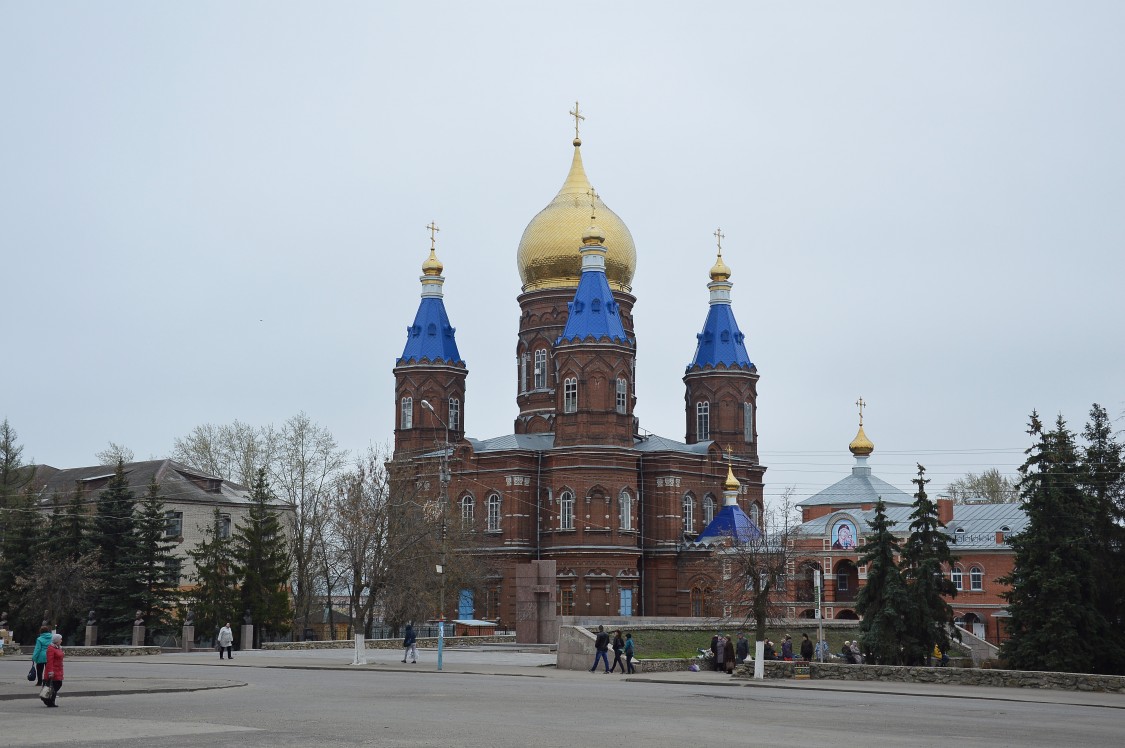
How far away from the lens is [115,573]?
150 ft

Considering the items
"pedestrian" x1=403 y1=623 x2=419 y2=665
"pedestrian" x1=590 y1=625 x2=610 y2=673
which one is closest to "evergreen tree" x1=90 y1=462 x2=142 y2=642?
"pedestrian" x1=403 y1=623 x2=419 y2=665

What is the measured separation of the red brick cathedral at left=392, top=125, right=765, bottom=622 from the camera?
59.6m

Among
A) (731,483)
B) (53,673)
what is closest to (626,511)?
(731,483)

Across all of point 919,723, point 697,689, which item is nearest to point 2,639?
point 697,689

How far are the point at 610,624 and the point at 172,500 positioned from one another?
934 inches

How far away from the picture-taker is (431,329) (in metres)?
69.1

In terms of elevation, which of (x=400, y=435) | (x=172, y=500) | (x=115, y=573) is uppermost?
(x=400, y=435)

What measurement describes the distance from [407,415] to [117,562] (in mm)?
23923

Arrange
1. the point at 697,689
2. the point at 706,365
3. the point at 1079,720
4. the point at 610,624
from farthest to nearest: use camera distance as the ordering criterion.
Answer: the point at 706,365 → the point at 610,624 → the point at 697,689 → the point at 1079,720

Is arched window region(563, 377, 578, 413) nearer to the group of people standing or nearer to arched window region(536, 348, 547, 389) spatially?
arched window region(536, 348, 547, 389)

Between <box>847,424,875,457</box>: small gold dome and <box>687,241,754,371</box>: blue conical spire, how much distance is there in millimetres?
8761

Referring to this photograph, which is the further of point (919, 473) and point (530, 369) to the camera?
point (530, 369)

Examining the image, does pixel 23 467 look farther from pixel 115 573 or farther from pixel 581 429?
pixel 581 429

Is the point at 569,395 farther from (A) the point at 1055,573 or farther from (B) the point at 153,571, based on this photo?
(A) the point at 1055,573
